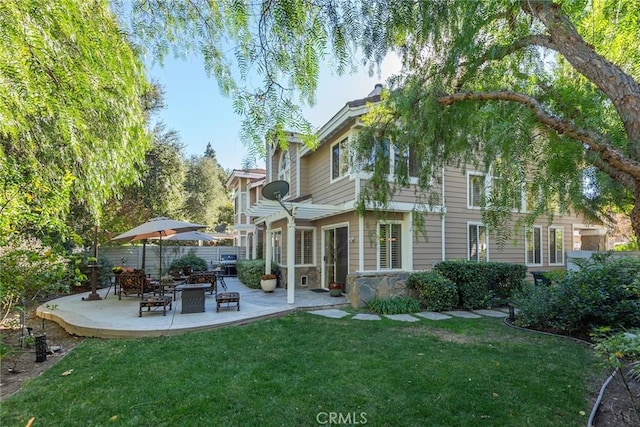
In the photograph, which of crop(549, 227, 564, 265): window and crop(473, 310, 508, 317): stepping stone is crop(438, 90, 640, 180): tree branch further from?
crop(549, 227, 564, 265): window

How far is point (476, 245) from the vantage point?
35.9 ft

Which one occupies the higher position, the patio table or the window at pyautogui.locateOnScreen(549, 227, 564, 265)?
the window at pyautogui.locateOnScreen(549, 227, 564, 265)

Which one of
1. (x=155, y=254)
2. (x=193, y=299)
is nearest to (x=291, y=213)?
(x=193, y=299)

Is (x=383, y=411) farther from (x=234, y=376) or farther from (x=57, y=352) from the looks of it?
(x=57, y=352)

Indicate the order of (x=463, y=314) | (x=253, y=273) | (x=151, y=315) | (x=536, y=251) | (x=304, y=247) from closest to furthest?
1. (x=151, y=315)
2. (x=463, y=314)
3. (x=536, y=251)
4. (x=304, y=247)
5. (x=253, y=273)

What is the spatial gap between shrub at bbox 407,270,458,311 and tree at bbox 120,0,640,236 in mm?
5075

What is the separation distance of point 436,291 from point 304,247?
5.34 m

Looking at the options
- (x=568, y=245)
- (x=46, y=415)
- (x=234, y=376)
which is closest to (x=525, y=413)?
(x=234, y=376)

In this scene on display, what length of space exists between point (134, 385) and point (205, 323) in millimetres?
2687

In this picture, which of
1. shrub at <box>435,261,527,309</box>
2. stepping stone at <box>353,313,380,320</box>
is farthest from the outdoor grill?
shrub at <box>435,261,527,309</box>

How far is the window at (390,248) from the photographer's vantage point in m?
9.58

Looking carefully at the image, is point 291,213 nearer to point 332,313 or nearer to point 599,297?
point 332,313

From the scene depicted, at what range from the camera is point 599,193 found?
410cm

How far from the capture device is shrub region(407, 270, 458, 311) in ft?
28.9
